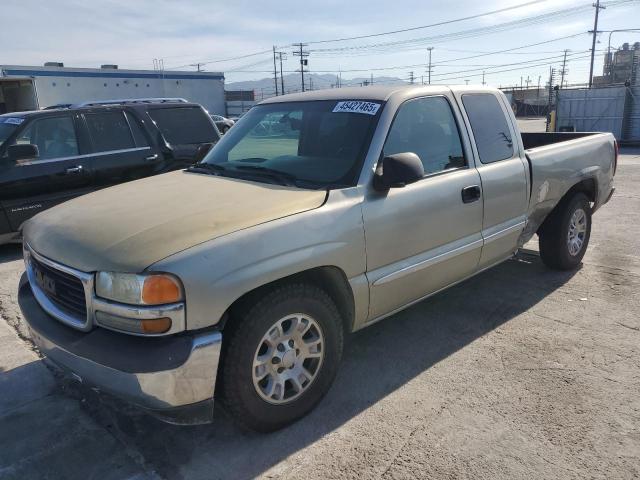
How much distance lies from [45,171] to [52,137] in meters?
0.54

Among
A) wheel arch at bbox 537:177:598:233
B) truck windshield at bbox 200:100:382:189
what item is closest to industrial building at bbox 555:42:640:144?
wheel arch at bbox 537:177:598:233

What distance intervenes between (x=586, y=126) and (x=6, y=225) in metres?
20.7

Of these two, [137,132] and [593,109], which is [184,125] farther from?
[593,109]

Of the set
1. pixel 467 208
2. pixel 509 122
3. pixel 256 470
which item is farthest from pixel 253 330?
pixel 509 122

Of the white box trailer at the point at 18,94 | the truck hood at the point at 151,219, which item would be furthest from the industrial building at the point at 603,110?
the white box trailer at the point at 18,94

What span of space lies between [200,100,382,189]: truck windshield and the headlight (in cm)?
115

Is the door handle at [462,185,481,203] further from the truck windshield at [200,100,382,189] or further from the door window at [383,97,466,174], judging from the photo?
the truck windshield at [200,100,382,189]

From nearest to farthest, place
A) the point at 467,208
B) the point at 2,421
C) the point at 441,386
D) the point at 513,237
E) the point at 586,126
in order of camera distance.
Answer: the point at 2,421 → the point at 441,386 → the point at 467,208 → the point at 513,237 → the point at 586,126

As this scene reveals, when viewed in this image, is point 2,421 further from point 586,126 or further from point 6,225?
point 586,126

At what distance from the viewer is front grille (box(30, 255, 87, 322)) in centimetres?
266

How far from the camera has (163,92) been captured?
43.0 meters

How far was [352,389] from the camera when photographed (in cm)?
334

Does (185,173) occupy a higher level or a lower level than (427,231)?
higher

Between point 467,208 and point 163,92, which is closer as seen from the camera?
point 467,208
